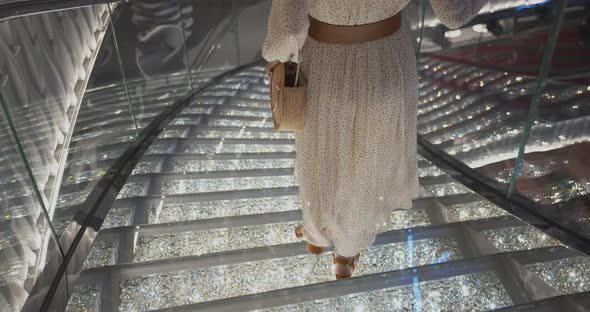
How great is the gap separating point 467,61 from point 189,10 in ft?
10.1

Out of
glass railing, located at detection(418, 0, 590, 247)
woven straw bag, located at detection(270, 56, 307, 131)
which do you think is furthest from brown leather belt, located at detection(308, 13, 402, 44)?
glass railing, located at detection(418, 0, 590, 247)

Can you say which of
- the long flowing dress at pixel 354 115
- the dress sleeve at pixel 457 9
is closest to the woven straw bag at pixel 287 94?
the long flowing dress at pixel 354 115

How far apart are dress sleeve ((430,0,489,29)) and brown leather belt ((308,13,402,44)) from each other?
5.7 inches

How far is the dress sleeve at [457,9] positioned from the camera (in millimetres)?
1481

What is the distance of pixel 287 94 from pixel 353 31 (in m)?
0.30

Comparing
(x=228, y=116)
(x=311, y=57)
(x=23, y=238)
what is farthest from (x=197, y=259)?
(x=228, y=116)

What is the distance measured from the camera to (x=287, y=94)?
160cm

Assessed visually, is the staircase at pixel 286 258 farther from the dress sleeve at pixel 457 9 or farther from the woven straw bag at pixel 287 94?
the dress sleeve at pixel 457 9

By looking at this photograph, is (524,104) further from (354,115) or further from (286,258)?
(286,258)

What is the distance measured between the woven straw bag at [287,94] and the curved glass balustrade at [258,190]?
27.9 inches

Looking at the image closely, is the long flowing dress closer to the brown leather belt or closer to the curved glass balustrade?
the brown leather belt

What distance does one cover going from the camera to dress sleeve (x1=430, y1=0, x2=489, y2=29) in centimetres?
148

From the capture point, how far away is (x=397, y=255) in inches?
91.0

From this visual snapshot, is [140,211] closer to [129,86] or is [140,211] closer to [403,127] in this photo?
[129,86]
